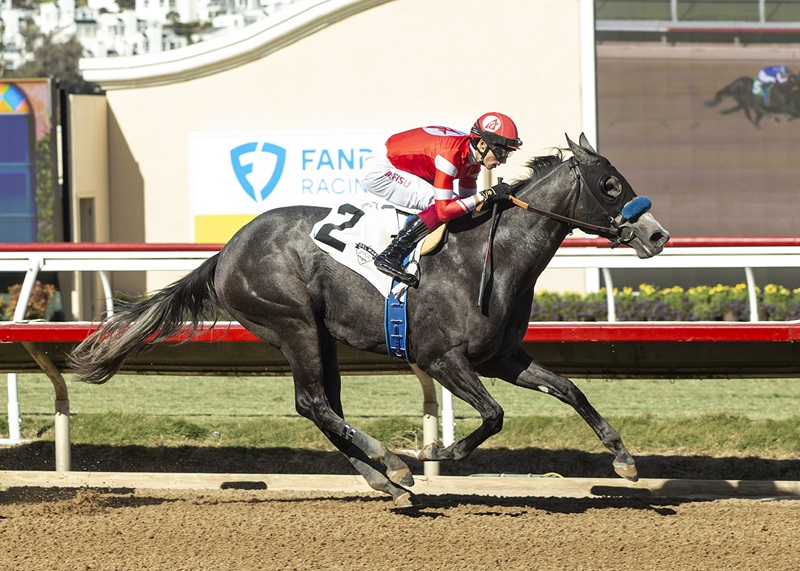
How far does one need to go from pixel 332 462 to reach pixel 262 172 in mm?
8773

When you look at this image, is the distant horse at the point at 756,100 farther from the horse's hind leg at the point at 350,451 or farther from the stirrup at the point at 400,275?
the stirrup at the point at 400,275

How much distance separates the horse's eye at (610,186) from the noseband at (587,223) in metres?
0.05

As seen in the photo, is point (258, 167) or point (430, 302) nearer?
point (430, 302)

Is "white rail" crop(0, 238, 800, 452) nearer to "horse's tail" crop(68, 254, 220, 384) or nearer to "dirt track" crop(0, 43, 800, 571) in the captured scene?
"horse's tail" crop(68, 254, 220, 384)

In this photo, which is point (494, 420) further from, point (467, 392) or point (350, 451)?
point (350, 451)

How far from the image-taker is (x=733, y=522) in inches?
203

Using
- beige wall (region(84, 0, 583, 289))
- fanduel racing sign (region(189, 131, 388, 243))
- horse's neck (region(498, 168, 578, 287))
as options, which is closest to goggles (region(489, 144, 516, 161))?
horse's neck (region(498, 168, 578, 287))

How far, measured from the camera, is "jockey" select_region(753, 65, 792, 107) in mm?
15320

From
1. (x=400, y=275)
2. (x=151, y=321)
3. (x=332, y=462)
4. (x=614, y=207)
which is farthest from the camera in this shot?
(x=332, y=462)

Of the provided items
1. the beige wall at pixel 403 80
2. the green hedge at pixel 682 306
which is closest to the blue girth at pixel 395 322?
the green hedge at pixel 682 306

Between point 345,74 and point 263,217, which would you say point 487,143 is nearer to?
point 263,217

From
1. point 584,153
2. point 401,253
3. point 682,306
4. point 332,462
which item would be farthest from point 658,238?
point 682,306

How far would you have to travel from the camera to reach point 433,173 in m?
5.34

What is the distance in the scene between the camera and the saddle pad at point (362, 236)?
534cm
